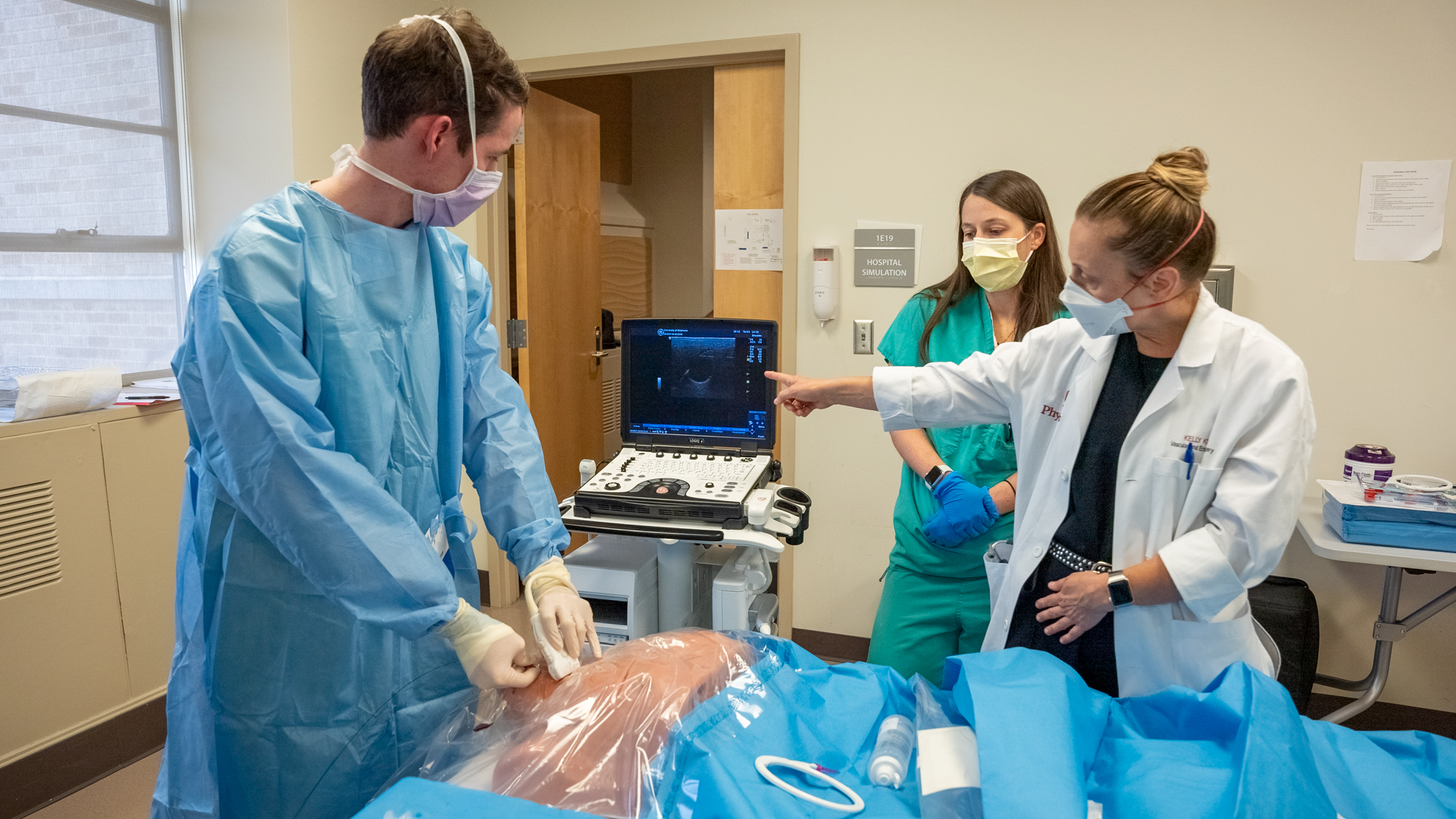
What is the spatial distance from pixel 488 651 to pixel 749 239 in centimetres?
222

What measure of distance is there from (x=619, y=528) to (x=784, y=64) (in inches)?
69.6

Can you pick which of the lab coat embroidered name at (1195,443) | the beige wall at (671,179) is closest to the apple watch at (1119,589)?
the lab coat embroidered name at (1195,443)

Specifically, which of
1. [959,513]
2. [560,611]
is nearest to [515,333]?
[959,513]

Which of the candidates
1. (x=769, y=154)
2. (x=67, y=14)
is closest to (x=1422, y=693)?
(x=769, y=154)

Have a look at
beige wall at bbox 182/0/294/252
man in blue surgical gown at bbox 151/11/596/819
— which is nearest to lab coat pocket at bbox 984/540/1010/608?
man in blue surgical gown at bbox 151/11/596/819

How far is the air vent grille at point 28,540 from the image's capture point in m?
2.09

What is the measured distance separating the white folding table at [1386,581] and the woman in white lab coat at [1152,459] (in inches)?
32.4

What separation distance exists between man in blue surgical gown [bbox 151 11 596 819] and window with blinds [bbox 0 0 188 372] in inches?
70.4

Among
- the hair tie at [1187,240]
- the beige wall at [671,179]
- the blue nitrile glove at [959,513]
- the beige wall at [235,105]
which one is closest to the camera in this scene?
the hair tie at [1187,240]

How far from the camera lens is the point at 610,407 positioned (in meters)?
4.35

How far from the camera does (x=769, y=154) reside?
9.95 feet

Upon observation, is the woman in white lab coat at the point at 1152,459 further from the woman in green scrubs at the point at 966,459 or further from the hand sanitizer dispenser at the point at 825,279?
the hand sanitizer dispenser at the point at 825,279

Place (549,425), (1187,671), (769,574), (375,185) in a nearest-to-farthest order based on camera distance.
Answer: (375,185) < (1187,671) < (769,574) < (549,425)

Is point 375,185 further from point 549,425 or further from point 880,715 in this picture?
point 549,425
